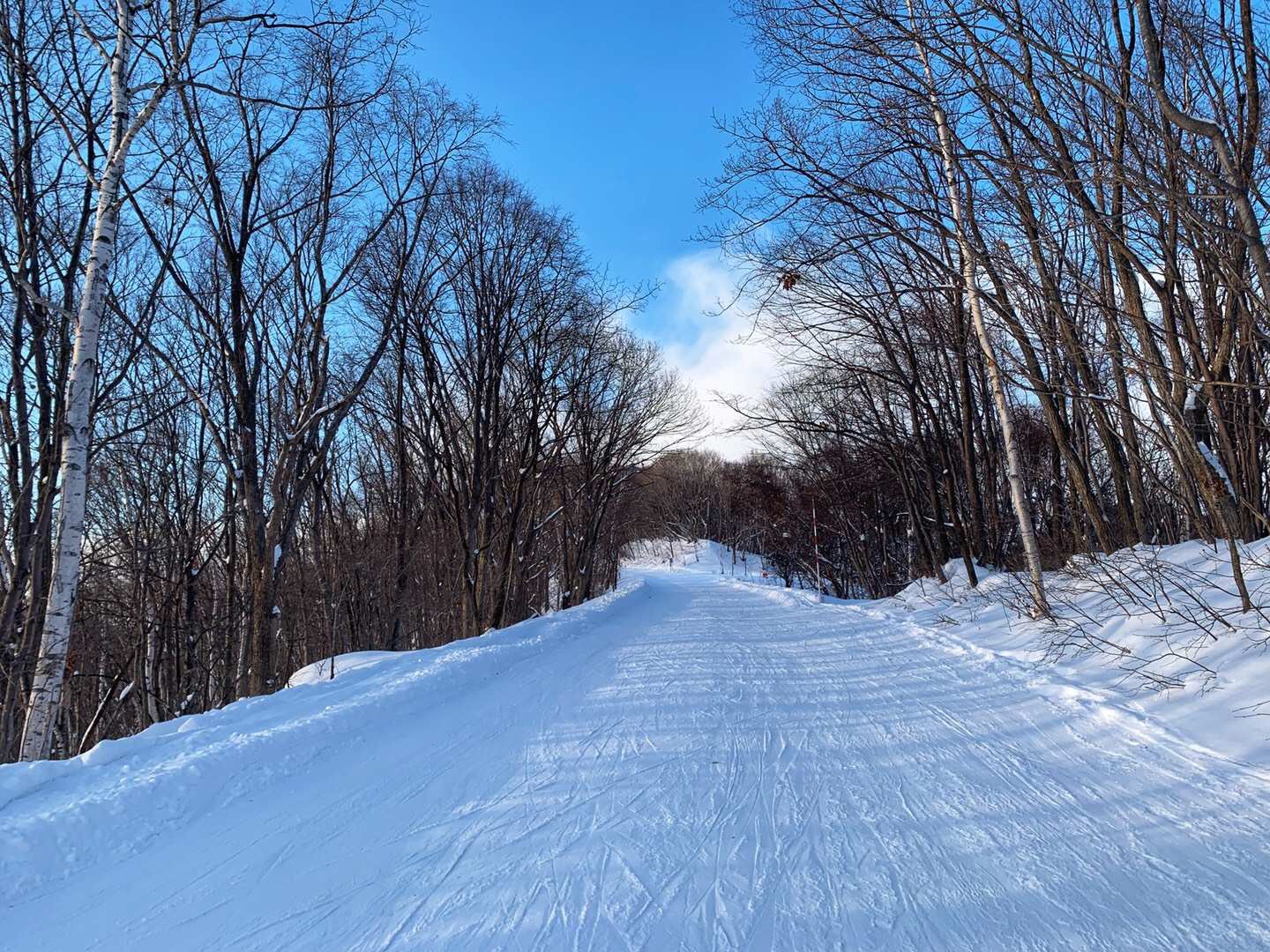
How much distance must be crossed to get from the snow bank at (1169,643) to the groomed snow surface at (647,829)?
0.29m

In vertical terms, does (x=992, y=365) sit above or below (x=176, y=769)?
above

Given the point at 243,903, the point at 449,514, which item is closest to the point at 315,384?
the point at 449,514

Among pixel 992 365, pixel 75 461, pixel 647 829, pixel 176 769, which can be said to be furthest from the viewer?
pixel 992 365

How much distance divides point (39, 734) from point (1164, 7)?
12120 mm

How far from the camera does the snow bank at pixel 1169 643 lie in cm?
432

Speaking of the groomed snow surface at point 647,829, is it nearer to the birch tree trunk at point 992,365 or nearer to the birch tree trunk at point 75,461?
the birch tree trunk at point 75,461

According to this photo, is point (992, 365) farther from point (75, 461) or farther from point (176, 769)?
point (75, 461)

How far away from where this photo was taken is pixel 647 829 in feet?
10.8

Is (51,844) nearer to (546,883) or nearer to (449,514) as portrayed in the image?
(546,883)

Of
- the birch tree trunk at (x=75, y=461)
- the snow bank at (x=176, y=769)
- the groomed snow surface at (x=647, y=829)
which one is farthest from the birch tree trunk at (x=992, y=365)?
the birch tree trunk at (x=75, y=461)

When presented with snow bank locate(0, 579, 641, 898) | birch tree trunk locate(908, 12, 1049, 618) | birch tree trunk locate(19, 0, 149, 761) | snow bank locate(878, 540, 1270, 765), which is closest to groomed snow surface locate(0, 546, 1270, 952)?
snow bank locate(0, 579, 641, 898)

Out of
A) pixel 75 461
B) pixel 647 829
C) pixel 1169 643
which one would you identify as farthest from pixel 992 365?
pixel 75 461

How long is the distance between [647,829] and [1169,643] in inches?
214

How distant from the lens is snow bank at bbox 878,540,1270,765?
4.32 metres
